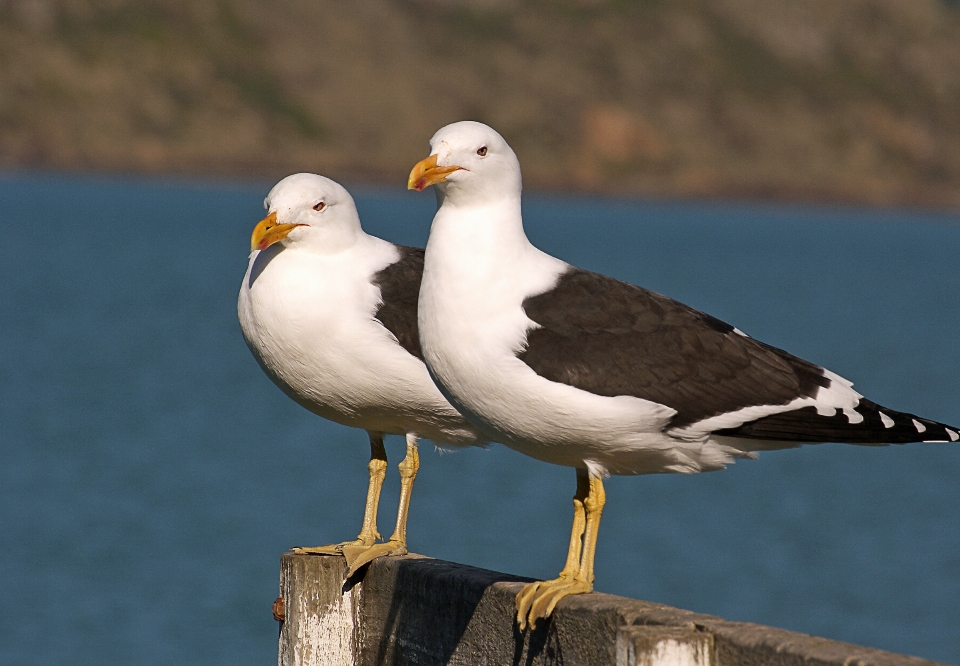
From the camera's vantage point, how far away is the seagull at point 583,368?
7.24 meters

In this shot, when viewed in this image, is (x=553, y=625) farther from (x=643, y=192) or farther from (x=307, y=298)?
(x=643, y=192)

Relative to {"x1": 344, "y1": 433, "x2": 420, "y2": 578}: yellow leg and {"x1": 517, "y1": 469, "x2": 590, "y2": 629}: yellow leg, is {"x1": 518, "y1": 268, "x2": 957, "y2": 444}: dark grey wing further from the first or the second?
{"x1": 344, "y1": 433, "x2": 420, "y2": 578}: yellow leg

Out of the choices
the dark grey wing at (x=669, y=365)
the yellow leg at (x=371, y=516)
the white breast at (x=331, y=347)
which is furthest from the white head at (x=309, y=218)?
the dark grey wing at (x=669, y=365)

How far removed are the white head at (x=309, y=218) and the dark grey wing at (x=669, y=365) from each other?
76.2 inches

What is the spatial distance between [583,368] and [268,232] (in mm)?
2465

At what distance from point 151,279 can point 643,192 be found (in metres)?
70.6

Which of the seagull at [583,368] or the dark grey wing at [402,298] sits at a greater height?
the dark grey wing at [402,298]

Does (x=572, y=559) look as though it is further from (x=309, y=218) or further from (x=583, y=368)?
(x=309, y=218)

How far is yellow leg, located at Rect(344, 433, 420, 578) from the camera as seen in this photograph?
8.09 m

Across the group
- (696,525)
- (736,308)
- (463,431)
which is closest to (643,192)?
(736,308)

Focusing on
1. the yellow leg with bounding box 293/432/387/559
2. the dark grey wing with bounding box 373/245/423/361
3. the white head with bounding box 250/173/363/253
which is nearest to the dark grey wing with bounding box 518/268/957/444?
the dark grey wing with bounding box 373/245/423/361

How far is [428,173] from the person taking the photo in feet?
25.0

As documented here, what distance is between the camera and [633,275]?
67.6 metres

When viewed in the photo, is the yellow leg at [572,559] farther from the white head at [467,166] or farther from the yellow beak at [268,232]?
the yellow beak at [268,232]
